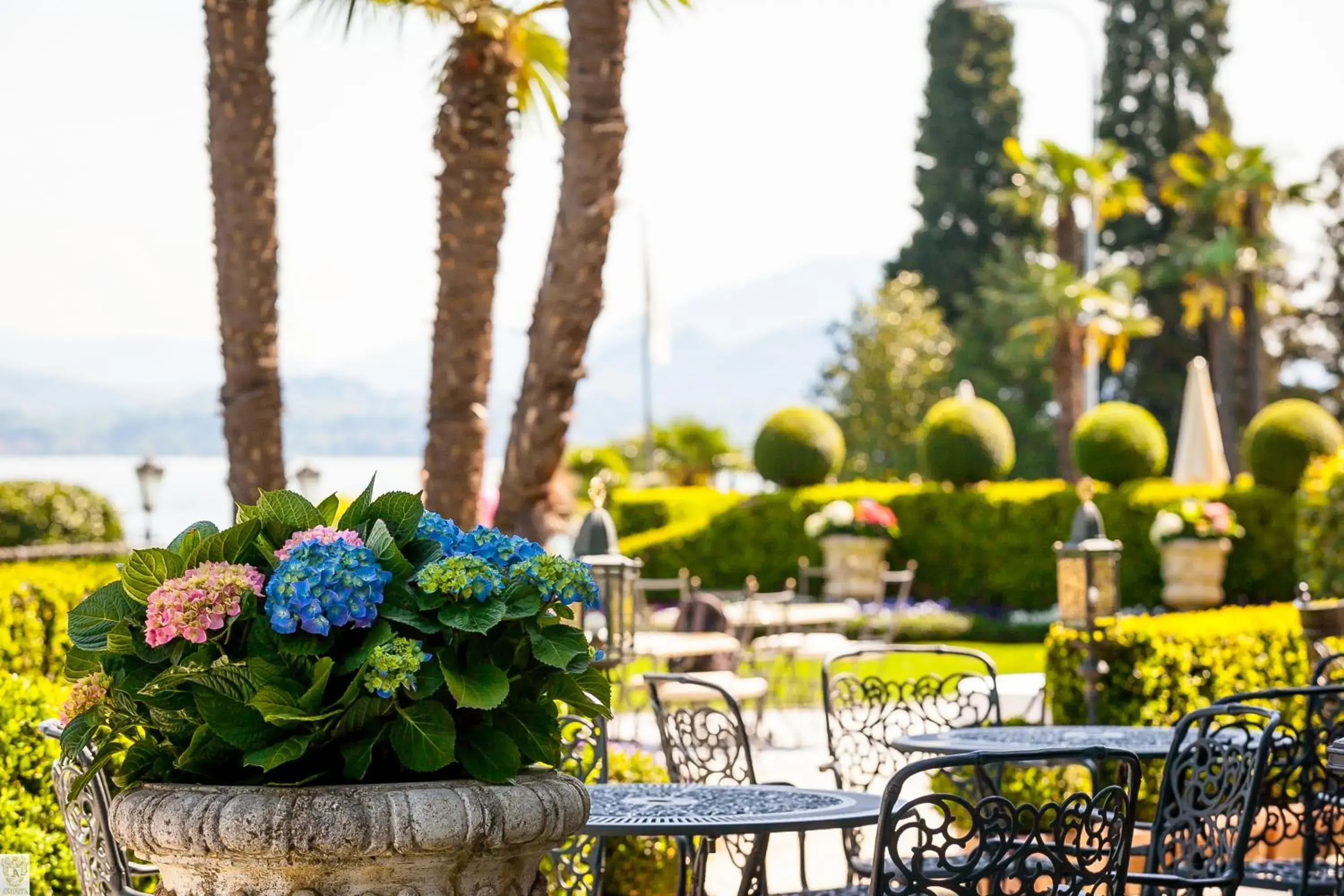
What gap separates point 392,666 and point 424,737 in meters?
0.12

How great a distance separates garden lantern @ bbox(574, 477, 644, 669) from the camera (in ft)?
22.0

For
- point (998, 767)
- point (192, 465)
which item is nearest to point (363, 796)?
point (998, 767)

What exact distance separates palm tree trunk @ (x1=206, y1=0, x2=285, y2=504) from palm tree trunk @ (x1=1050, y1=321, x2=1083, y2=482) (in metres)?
23.2

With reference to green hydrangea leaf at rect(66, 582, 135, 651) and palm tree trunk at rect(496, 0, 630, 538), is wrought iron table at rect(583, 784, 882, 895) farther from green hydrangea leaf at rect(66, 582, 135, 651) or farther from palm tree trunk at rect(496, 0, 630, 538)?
palm tree trunk at rect(496, 0, 630, 538)

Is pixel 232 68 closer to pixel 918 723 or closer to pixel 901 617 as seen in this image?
pixel 918 723

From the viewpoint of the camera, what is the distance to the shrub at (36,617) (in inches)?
315

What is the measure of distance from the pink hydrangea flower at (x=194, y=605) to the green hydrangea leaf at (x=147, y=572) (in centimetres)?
8

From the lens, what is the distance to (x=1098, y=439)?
20844 millimetres

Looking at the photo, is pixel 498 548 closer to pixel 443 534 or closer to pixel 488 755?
pixel 443 534

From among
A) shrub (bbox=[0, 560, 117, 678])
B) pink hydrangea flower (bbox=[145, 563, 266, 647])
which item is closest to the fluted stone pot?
pink hydrangea flower (bbox=[145, 563, 266, 647])

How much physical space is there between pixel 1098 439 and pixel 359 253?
212 feet

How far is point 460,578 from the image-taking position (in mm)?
2410

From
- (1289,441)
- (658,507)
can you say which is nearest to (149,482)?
(658,507)

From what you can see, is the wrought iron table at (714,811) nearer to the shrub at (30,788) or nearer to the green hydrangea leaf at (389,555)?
the green hydrangea leaf at (389,555)
